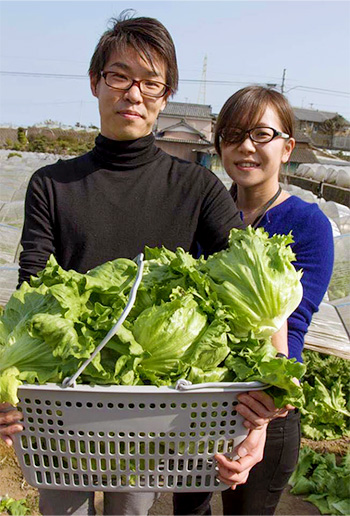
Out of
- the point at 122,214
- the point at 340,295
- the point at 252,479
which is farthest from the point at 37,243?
the point at 340,295

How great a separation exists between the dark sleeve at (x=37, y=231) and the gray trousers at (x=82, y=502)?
0.99 m

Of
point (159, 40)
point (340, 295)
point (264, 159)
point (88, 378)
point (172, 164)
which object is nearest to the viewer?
point (88, 378)

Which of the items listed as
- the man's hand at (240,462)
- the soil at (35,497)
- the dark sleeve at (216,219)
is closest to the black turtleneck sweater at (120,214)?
the dark sleeve at (216,219)

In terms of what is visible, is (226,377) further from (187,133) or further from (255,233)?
(187,133)

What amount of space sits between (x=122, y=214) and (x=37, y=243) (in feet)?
1.37

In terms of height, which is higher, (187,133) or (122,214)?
(122,214)

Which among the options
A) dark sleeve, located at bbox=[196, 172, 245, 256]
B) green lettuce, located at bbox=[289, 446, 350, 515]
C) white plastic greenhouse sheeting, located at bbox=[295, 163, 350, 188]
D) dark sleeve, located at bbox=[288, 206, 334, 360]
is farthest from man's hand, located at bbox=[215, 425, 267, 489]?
white plastic greenhouse sheeting, located at bbox=[295, 163, 350, 188]

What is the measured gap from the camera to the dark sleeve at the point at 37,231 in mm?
2262

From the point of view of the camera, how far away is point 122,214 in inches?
93.2

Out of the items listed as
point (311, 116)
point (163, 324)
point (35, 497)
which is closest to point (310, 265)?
point (163, 324)

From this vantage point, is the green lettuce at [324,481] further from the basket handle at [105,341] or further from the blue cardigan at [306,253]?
the basket handle at [105,341]

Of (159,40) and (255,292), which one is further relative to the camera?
(159,40)

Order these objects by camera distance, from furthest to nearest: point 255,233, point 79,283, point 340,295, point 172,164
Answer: point 340,295 < point 172,164 < point 255,233 < point 79,283

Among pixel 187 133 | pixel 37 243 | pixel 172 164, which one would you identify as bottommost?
pixel 187 133
